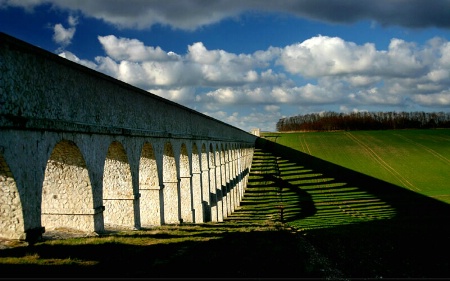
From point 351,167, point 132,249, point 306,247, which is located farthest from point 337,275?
point 351,167

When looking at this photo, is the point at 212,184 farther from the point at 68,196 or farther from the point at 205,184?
the point at 68,196

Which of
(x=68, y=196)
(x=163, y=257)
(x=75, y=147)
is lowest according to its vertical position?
(x=163, y=257)

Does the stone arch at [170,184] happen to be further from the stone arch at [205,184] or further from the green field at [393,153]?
the green field at [393,153]

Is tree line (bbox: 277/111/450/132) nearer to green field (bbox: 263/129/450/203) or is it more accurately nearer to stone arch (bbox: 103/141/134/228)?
green field (bbox: 263/129/450/203)

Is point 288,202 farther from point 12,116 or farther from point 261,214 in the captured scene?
point 12,116

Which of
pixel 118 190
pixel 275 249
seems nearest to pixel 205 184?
pixel 118 190

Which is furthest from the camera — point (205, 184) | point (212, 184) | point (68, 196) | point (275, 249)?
point (212, 184)

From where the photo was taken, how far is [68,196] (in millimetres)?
10859

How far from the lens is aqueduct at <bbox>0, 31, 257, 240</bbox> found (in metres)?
7.89

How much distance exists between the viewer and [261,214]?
31219mm

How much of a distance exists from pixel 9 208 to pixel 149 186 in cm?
795

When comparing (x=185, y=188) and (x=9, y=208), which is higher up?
(x=9, y=208)

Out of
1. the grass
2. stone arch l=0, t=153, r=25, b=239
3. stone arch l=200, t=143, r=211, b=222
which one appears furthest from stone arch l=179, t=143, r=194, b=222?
stone arch l=0, t=153, r=25, b=239

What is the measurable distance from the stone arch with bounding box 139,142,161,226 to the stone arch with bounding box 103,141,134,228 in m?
2.11
